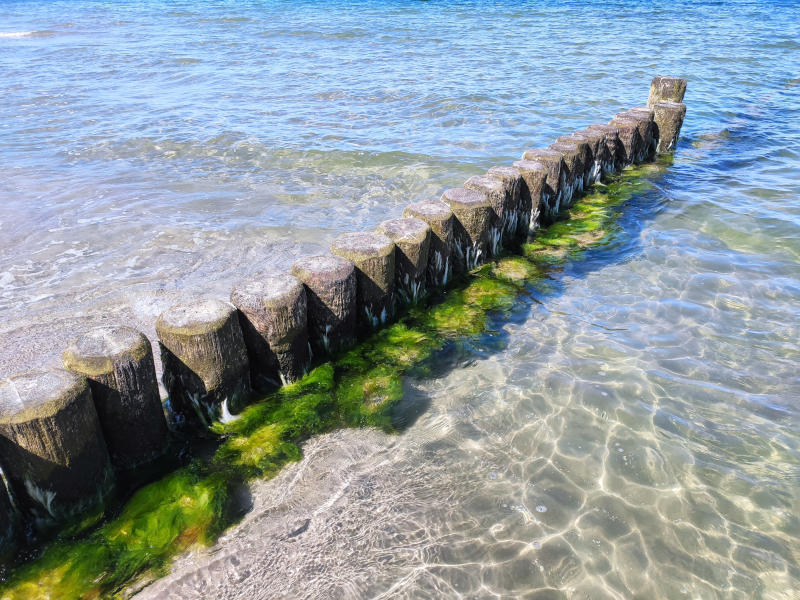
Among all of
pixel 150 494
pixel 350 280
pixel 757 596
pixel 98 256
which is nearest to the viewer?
pixel 757 596

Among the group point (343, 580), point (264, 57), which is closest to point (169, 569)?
point (343, 580)

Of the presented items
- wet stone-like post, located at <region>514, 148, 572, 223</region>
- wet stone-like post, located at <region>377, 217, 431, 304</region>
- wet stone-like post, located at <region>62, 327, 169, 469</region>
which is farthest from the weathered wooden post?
wet stone-like post, located at <region>514, 148, 572, 223</region>

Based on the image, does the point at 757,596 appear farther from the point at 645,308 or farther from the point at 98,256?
the point at 98,256

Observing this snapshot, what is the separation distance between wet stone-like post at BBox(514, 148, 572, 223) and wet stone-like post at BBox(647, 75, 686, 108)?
420 centimetres

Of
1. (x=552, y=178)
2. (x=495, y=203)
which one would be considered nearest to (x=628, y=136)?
(x=552, y=178)

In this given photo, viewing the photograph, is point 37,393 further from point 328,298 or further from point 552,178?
point 552,178

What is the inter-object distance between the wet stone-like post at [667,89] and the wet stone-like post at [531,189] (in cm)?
499

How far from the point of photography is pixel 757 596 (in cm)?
292

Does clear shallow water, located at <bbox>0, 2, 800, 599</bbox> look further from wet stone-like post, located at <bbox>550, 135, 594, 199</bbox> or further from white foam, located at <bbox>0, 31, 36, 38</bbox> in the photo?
white foam, located at <bbox>0, 31, 36, 38</bbox>

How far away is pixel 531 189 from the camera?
659cm

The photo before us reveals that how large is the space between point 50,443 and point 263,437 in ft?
4.24

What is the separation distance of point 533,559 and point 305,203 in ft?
20.9

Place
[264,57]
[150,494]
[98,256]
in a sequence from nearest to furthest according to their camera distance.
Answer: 1. [150,494]
2. [98,256]
3. [264,57]

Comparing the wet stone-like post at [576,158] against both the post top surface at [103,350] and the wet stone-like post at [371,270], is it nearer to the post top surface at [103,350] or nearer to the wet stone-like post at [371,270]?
the wet stone-like post at [371,270]
